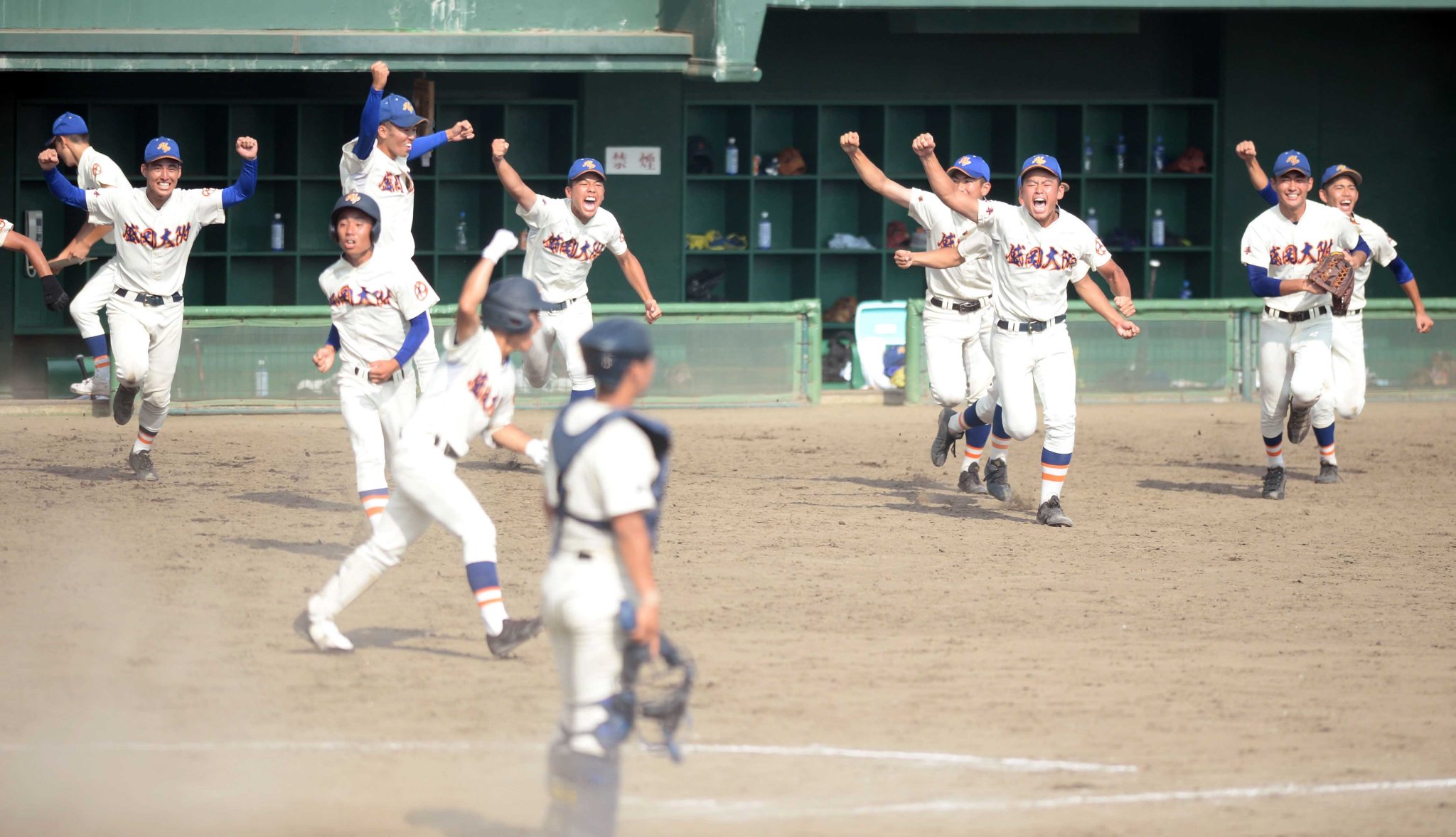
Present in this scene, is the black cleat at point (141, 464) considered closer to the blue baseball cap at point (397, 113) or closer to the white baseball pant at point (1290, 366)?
the blue baseball cap at point (397, 113)

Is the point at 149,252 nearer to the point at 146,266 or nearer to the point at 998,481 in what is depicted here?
the point at 146,266

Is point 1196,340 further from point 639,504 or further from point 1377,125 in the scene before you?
point 639,504

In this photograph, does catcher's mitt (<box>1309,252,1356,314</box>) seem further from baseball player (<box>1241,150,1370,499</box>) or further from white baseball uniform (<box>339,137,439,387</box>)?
white baseball uniform (<box>339,137,439,387</box>)

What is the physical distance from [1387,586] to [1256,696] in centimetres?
252

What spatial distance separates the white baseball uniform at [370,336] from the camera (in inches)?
316

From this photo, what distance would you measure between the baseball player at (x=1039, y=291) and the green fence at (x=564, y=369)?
5.56 metres

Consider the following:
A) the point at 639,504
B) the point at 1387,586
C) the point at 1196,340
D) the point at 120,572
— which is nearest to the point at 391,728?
the point at 639,504

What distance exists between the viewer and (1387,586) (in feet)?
27.0

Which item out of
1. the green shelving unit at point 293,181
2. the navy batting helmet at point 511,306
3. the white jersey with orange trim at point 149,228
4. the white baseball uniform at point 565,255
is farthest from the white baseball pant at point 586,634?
the green shelving unit at point 293,181

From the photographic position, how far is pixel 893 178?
17.8 meters

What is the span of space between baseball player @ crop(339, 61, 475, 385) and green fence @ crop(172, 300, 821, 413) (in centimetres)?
434

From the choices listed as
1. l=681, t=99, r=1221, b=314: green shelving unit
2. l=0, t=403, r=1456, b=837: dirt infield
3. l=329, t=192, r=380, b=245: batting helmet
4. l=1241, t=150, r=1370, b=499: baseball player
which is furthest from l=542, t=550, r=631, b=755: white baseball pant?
l=681, t=99, r=1221, b=314: green shelving unit

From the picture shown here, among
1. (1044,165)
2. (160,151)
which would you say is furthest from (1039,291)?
(160,151)

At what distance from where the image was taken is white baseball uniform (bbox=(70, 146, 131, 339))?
10.3 m
